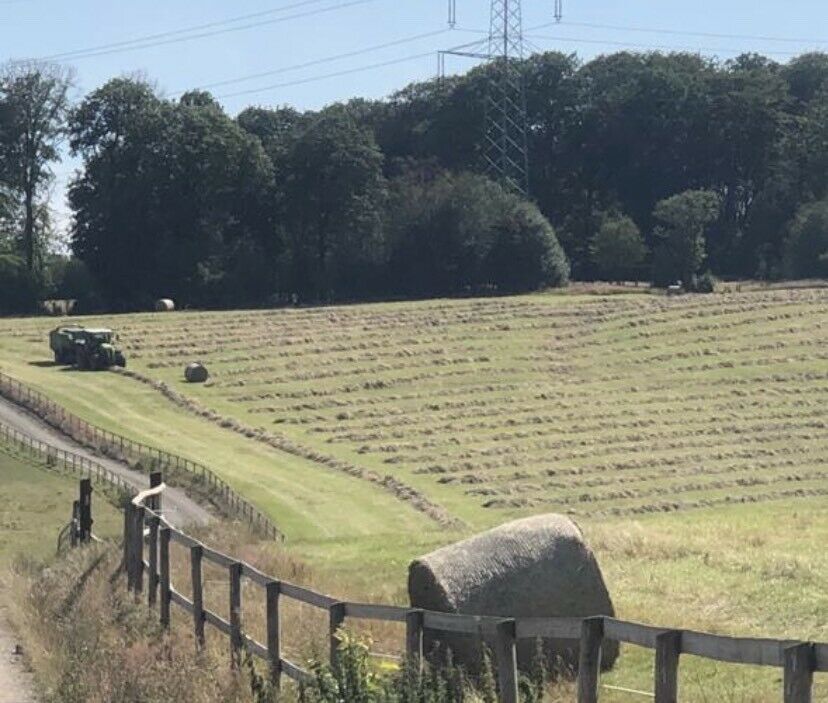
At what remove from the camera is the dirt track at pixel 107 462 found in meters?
41.0

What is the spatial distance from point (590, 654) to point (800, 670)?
1815 millimetres

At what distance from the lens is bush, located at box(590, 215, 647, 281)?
11950 cm

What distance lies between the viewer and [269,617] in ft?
39.1

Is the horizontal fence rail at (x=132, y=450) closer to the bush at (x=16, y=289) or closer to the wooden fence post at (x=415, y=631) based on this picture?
the wooden fence post at (x=415, y=631)

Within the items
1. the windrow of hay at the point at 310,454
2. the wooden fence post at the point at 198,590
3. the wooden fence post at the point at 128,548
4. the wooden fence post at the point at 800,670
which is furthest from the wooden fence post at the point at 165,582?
the windrow of hay at the point at 310,454

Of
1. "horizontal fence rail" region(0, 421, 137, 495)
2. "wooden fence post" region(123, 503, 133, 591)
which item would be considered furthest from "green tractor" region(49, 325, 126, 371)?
"wooden fence post" region(123, 503, 133, 591)

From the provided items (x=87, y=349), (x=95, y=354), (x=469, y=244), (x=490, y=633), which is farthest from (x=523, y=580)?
(x=469, y=244)

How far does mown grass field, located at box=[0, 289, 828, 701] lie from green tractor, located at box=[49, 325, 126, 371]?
1.36m

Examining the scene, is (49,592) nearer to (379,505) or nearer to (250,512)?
(250,512)

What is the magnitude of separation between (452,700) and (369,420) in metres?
50.6

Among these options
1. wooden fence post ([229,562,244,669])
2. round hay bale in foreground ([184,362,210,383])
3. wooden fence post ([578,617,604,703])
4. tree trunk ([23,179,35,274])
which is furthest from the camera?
tree trunk ([23,179,35,274])

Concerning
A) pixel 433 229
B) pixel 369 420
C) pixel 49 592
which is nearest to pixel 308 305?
pixel 433 229

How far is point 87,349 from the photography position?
72.1 meters

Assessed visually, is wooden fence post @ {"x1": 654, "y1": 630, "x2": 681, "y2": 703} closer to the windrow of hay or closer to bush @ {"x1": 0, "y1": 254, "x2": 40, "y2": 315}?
the windrow of hay
